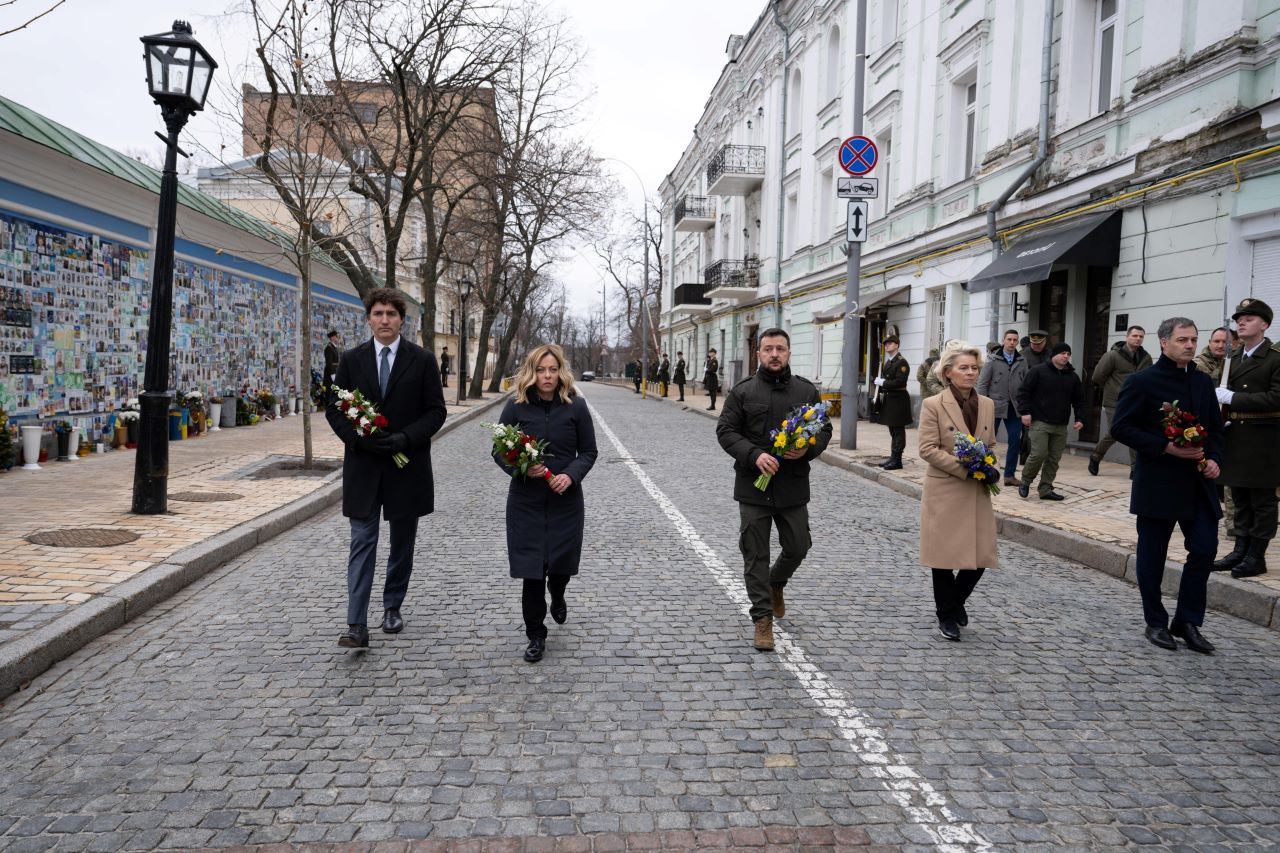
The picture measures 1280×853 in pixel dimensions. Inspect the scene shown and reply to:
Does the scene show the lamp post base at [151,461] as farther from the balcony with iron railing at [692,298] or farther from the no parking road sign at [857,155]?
the balcony with iron railing at [692,298]

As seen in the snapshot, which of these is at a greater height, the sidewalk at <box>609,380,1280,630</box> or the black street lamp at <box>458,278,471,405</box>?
the black street lamp at <box>458,278,471,405</box>

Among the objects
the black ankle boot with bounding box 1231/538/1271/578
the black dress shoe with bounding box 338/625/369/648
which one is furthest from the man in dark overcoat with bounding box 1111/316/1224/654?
the black dress shoe with bounding box 338/625/369/648

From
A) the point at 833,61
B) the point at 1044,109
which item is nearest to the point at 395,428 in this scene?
the point at 1044,109

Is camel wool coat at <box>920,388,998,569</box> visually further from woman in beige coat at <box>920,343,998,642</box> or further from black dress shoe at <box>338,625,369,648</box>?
black dress shoe at <box>338,625,369,648</box>

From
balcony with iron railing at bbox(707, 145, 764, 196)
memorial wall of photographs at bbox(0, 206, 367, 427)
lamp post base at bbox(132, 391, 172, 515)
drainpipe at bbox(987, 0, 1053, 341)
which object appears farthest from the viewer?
balcony with iron railing at bbox(707, 145, 764, 196)

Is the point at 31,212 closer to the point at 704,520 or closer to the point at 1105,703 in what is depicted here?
the point at 704,520

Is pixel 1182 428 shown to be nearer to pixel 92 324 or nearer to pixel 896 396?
pixel 896 396

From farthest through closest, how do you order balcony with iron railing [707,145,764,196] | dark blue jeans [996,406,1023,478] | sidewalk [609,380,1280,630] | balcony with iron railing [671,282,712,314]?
balcony with iron railing [671,282,712,314] < balcony with iron railing [707,145,764,196] < dark blue jeans [996,406,1023,478] < sidewalk [609,380,1280,630]

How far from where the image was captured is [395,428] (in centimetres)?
488

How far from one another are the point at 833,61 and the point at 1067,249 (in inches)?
609

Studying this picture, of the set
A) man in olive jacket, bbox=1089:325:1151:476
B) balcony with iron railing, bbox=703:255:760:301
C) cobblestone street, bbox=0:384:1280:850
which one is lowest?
cobblestone street, bbox=0:384:1280:850

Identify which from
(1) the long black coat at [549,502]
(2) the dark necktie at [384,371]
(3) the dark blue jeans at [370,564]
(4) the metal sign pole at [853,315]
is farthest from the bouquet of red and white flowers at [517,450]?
(4) the metal sign pole at [853,315]

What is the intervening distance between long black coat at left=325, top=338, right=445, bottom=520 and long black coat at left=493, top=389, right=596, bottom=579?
56cm

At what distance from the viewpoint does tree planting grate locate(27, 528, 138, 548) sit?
255 inches
